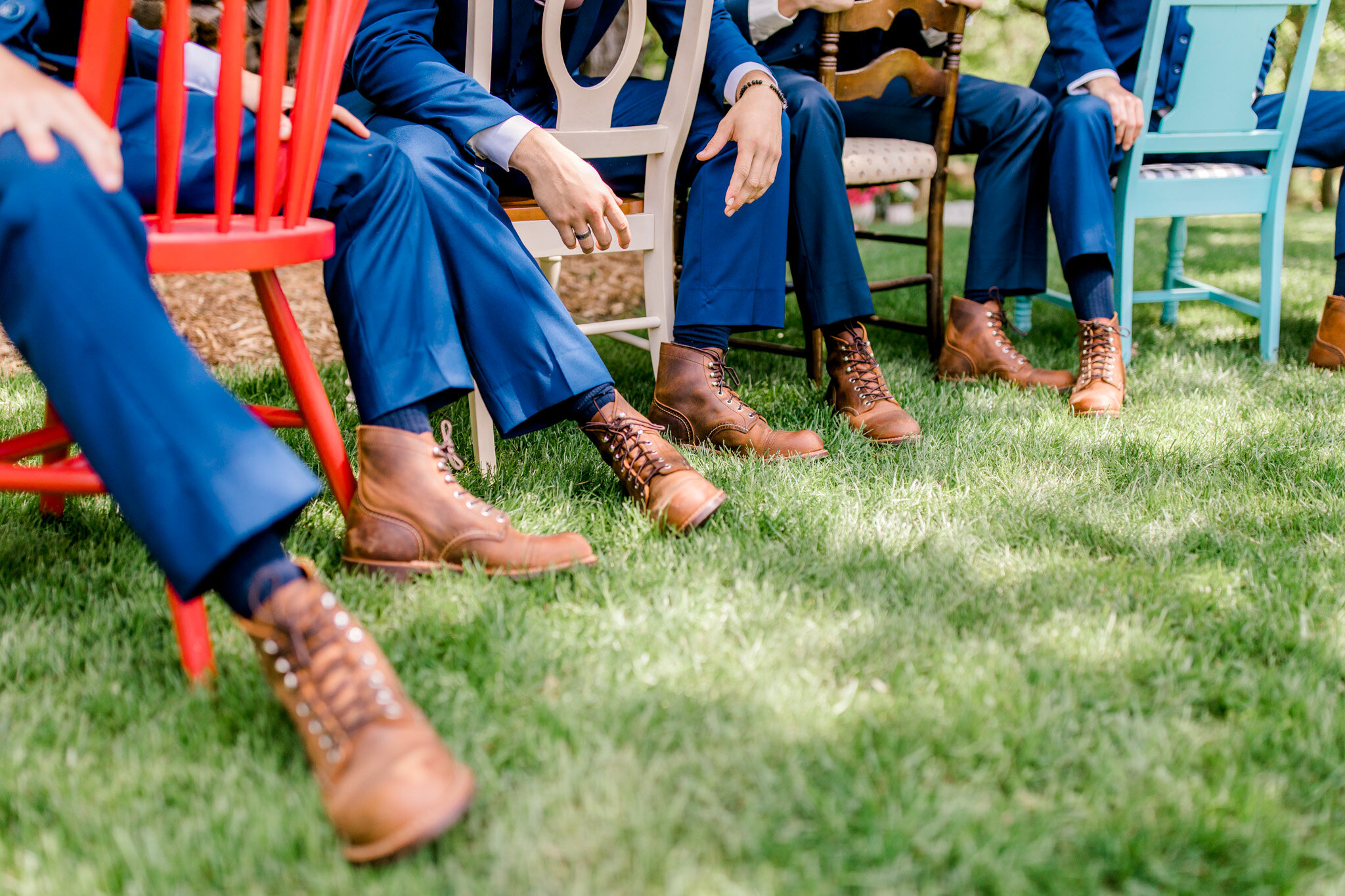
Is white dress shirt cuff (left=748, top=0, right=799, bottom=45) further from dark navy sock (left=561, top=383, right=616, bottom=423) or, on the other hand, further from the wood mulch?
dark navy sock (left=561, top=383, right=616, bottom=423)

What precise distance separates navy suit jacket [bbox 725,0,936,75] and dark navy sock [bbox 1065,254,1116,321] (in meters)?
0.87

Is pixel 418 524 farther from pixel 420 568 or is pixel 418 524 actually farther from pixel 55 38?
pixel 55 38

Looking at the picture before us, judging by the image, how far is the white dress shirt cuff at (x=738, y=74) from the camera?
2.12 m

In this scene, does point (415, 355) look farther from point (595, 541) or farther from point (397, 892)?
point (397, 892)

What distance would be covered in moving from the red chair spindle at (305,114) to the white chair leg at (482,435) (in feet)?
2.12

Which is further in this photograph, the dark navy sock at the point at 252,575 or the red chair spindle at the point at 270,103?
the red chair spindle at the point at 270,103

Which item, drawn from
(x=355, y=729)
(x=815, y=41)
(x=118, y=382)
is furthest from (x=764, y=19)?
(x=355, y=729)

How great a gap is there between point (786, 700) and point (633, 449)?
2.14 feet

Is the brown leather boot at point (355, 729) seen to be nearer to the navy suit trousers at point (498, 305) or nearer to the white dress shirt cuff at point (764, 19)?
the navy suit trousers at point (498, 305)

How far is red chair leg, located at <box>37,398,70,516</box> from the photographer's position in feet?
5.01

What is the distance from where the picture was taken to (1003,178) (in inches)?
111

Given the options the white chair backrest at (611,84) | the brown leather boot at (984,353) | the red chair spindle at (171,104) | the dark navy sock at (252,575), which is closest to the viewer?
the dark navy sock at (252,575)

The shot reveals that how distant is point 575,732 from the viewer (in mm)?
1027

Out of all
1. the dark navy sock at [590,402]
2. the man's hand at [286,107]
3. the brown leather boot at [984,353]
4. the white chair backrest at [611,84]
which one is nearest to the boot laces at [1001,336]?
the brown leather boot at [984,353]
